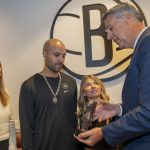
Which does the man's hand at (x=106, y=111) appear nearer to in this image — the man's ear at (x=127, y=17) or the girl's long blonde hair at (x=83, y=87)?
the man's ear at (x=127, y=17)

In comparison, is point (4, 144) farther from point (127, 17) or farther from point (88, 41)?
point (127, 17)

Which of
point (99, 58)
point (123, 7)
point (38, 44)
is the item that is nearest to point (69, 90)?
point (99, 58)

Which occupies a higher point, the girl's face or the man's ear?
the man's ear

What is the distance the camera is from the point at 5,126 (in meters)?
2.88

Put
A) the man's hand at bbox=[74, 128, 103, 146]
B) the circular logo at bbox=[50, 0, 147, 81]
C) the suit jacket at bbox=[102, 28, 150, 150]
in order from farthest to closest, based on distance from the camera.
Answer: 1. the circular logo at bbox=[50, 0, 147, 81]
2. the man's hand at bbox=[74, 128, 103, 146]
3. the suit jacket at bbox=[102, 28, 150, 150]

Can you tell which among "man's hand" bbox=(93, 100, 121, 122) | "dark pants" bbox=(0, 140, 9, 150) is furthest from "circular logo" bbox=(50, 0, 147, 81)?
"man's hand" bbox=(93, 100, 121, 122)

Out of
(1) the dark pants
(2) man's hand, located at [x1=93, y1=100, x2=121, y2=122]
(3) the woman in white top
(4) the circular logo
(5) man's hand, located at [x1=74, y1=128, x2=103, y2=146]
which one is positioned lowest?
(1) the dark pants

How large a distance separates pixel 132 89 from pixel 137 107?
126 mm

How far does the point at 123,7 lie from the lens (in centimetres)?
165

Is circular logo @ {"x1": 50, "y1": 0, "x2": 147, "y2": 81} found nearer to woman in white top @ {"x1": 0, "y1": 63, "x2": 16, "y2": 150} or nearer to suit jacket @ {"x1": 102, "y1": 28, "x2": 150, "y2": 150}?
woman in white top @ {"x1": 0, "y1": 63, "x2": 16, "y2": 150}

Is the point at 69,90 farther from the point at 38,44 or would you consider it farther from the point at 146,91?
the point at 146,91

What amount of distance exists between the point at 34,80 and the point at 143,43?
163 cm

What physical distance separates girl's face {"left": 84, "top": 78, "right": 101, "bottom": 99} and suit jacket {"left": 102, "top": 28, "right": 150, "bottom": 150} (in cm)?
133

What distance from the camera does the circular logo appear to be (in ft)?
10.7
